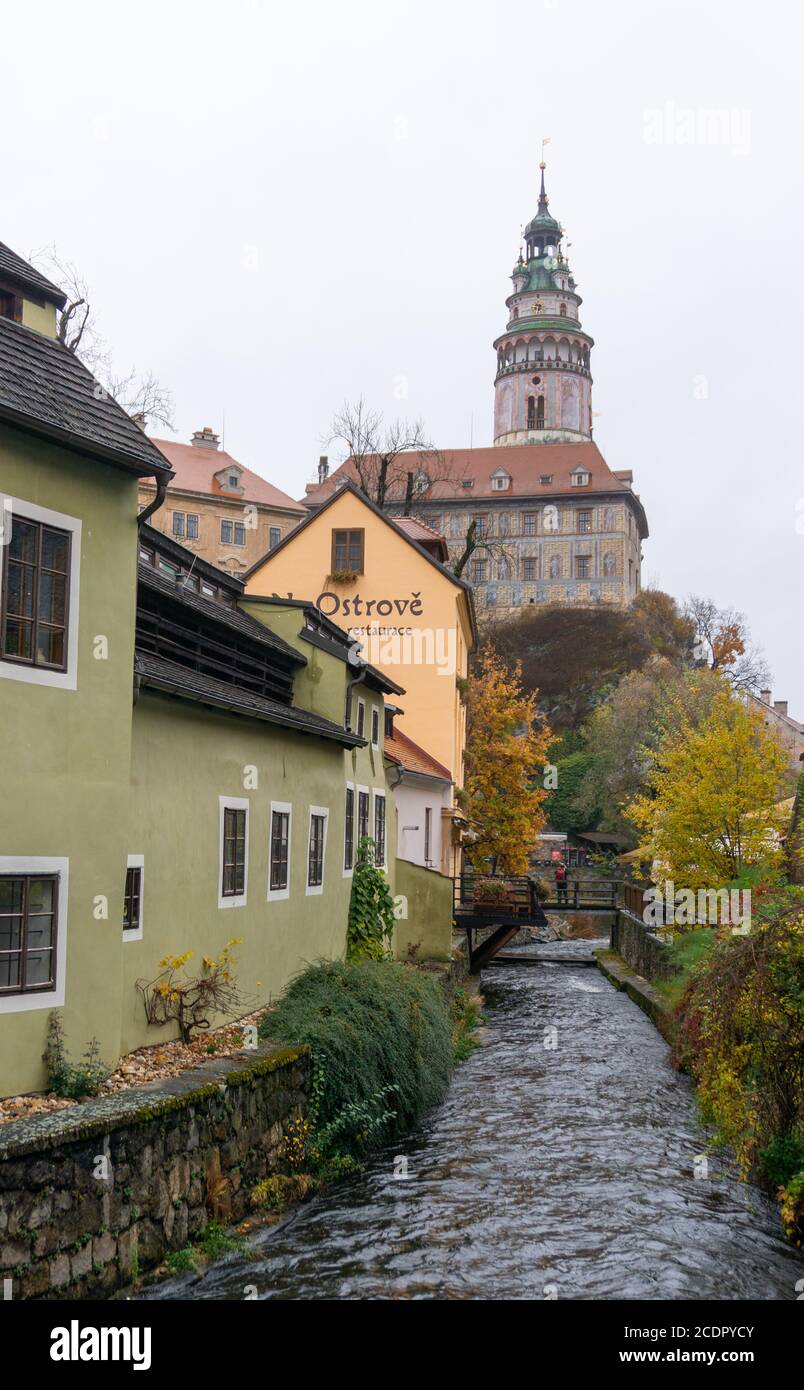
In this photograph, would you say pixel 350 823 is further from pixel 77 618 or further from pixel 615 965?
pixel 615 965

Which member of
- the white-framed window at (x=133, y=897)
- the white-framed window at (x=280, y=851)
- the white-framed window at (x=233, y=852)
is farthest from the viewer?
the white-framed window at (x=280, y=851)

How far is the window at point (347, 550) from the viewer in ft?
109

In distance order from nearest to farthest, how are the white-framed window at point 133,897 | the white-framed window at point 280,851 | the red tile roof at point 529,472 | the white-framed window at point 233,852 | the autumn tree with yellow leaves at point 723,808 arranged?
1. the white-framed window at point 133,897
2. the white-framed window at point 233,852
3. the white-framed window at point 280,851
4. the autumn tree with yellow leaves at point 723,808
5. the red tile roof at point 529,472

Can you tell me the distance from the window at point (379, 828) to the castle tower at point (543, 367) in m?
90.6

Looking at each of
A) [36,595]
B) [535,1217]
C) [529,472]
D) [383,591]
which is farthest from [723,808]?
[529,472]

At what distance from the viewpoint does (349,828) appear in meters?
21.0

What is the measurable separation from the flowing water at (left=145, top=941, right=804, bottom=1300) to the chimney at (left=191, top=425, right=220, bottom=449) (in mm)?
63663

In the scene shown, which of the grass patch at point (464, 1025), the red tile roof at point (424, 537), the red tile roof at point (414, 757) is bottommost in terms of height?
the grass patch at point (464, 1025)

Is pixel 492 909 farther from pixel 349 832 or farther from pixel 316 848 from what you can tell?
pixel 316 848

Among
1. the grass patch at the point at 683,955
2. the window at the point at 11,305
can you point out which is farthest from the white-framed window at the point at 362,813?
the window at the point at 11,305

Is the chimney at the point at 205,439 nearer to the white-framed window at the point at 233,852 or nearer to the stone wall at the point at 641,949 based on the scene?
the stone wall at the point at 641,949

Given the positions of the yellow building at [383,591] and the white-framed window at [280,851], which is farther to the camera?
the yellow building at [383,591]

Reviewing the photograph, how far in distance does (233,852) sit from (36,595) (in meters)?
5.50

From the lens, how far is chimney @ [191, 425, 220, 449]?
78750 mm
